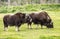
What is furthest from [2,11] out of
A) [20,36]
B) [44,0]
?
[44,0]

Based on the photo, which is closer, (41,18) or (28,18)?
(28,18)

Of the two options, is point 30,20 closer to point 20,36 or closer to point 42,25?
point 42,25

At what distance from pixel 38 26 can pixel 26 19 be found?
2.62 meters

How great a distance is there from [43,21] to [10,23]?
3.87m

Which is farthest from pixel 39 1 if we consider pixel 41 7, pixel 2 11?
pixel 2 11

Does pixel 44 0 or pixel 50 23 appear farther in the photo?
pixel 44 0

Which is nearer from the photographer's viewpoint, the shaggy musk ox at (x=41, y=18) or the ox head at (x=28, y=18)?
the ox head at (x=28, y=18)

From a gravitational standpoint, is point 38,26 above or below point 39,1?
above

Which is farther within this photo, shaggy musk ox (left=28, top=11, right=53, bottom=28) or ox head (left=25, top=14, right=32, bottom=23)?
shaggy musk ox (left=28, top=11, right=53, bottom=28)

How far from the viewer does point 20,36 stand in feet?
70.9

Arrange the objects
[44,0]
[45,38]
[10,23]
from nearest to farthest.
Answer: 1. [45,38]
2. [10,23]
3. [44,0]

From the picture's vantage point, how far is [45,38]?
19.6m

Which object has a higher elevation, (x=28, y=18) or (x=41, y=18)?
(x=28, y=18)

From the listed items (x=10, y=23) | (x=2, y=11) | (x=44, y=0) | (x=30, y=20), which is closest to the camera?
(x=10, y=23)
